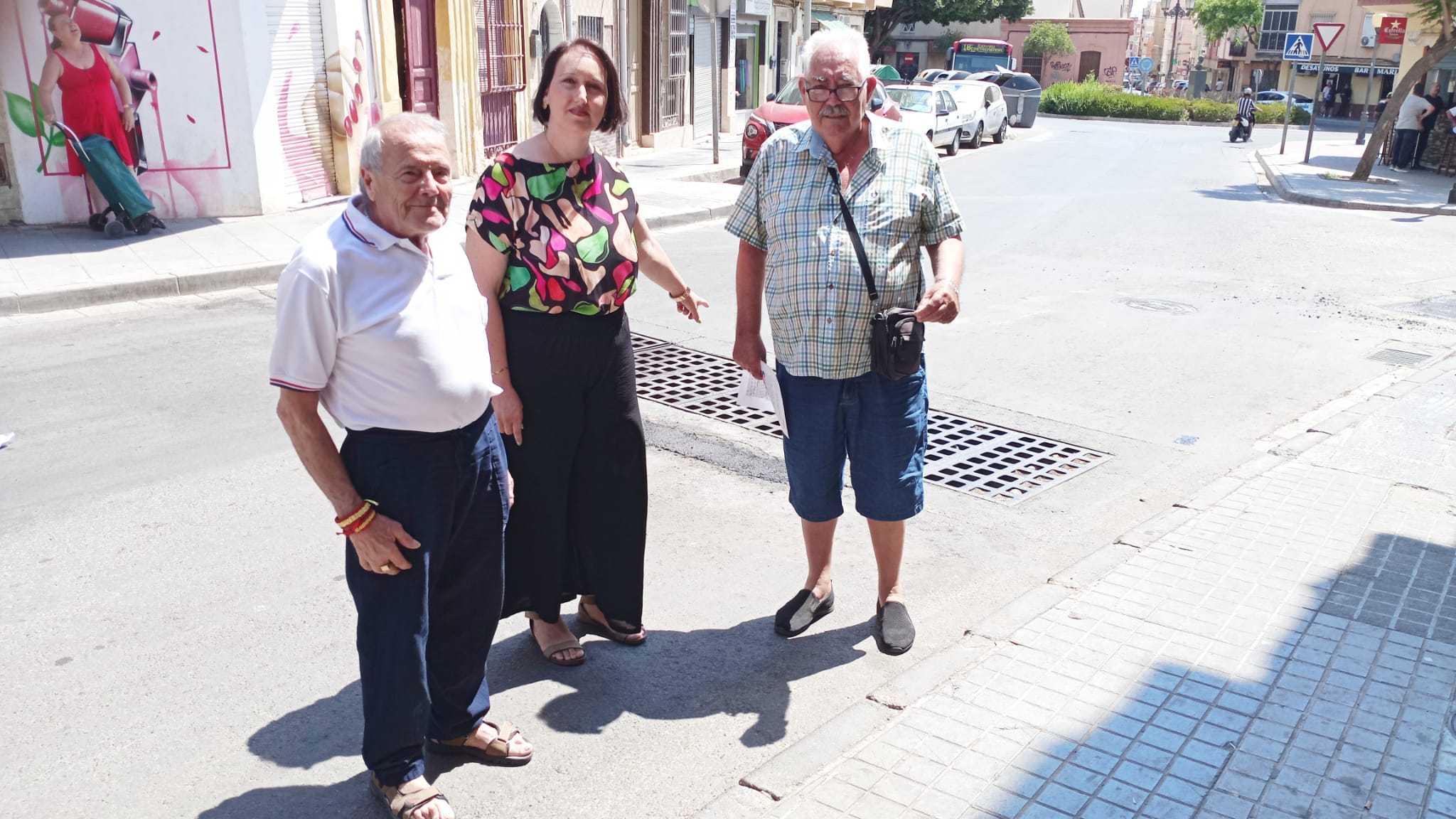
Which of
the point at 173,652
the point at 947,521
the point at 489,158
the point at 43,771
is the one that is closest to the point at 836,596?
the point at 947,521

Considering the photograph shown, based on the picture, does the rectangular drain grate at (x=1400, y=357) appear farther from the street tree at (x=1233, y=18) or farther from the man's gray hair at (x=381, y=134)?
the street tree at (x=1233, y=18)

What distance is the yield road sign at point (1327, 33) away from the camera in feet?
70.1

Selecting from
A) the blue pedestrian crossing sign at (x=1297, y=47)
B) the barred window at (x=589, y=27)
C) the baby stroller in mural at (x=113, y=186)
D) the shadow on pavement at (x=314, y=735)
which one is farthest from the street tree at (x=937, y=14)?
the shadow on pavement at (x=314, y=735)

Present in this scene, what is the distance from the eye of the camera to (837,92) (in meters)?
3.42

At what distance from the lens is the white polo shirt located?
8.18 ft

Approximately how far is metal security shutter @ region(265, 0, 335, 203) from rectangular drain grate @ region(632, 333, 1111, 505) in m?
7.31

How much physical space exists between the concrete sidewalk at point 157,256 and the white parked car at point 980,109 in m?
12.4

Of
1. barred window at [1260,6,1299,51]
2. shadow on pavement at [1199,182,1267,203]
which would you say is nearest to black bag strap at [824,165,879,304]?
shadow on pavement at [1199,182,1267,203]

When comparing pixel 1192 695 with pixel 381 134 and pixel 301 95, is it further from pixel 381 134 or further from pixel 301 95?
pixel 301 95

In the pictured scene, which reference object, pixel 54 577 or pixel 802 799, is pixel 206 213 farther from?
pixel 802 799

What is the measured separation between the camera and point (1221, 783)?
3035 millimetres

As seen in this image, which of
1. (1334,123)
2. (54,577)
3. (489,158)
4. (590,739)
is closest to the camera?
(590,739)

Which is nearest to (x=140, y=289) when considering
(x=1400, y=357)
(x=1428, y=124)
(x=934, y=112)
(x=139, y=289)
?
(x=139, y=289)

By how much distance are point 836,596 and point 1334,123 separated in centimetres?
5730
